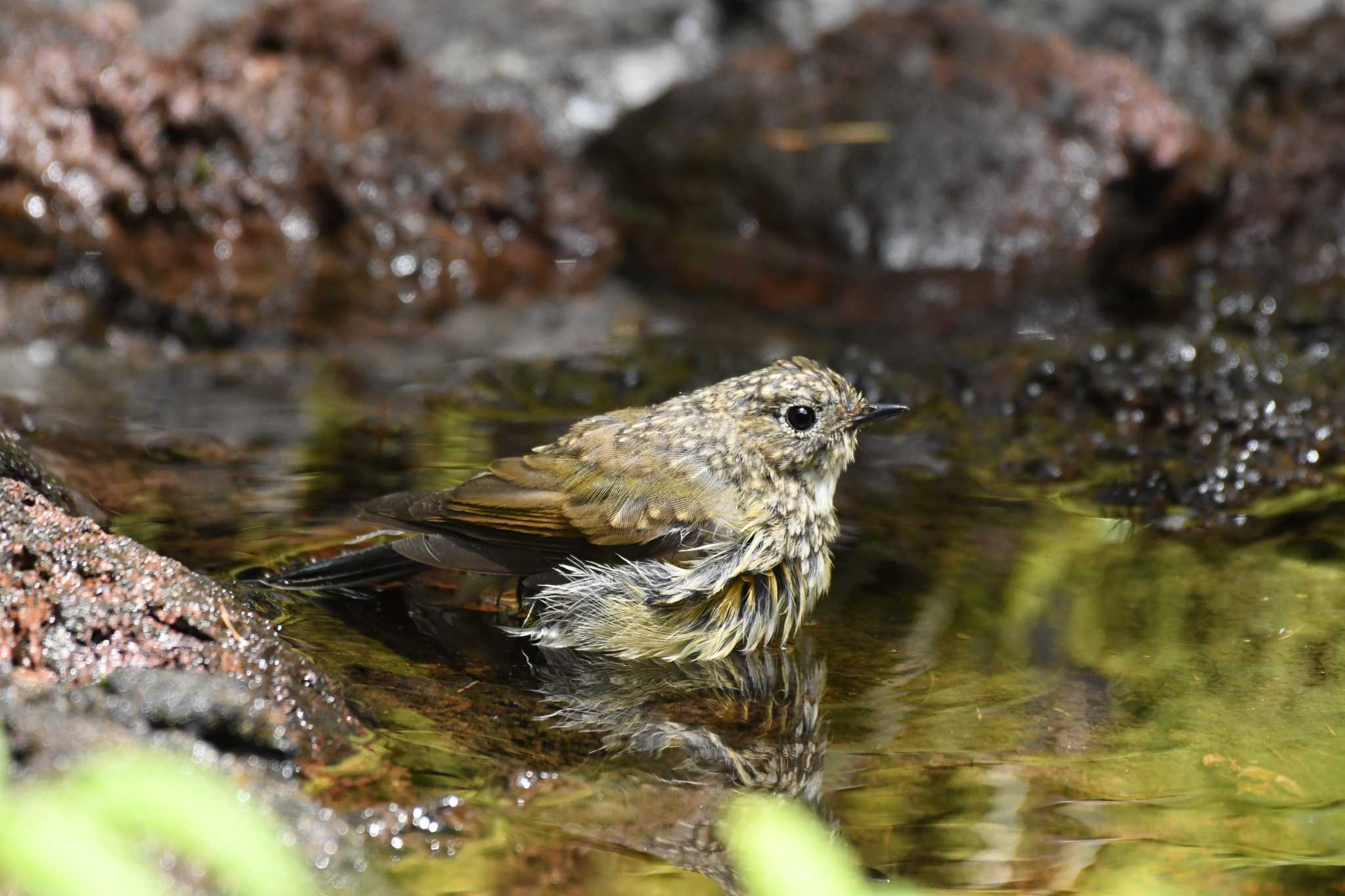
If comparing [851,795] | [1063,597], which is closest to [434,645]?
[851,795]

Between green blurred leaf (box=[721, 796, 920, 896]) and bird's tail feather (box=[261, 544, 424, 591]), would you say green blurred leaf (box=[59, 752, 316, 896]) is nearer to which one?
green blurred leaf (box=[721, 796, 920, 896])

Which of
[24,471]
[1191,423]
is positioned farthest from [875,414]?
[24,471]

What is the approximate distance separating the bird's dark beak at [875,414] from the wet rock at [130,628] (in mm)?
2141

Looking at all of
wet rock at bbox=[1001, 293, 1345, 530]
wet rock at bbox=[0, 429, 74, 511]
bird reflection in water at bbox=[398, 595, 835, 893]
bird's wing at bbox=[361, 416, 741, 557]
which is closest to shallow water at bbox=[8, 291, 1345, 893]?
bird reflection in water at bbox=[398, 595, 835, 893]

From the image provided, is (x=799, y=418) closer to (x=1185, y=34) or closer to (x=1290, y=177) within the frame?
(x=1290, y=177)

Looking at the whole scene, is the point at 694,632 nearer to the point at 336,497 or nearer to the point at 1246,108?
the point at 336,497

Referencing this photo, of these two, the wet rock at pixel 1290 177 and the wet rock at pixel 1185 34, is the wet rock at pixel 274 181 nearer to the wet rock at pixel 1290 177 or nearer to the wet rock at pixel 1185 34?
the wet rock at pixel 1290 177

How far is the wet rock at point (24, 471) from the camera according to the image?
3781mm

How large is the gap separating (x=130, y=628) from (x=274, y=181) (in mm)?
6522

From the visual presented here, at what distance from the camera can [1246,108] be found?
1027 cm

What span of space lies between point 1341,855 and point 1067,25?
1010cm

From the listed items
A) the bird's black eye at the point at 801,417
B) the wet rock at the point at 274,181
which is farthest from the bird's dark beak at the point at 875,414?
the wet rock at the point at 274,181

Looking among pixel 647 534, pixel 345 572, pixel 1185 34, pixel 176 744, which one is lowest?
pixel 176 744

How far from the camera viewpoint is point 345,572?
14.3 feet
